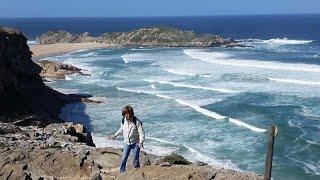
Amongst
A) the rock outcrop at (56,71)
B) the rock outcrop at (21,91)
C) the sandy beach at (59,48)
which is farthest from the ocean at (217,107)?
the sandy beach at (59,48)

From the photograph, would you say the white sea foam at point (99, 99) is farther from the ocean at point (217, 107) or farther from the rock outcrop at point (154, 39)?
the rock outcrop at point (154, 39)

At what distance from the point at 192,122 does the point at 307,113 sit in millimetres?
6998

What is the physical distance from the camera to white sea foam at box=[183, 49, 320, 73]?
Result: 6073 cm

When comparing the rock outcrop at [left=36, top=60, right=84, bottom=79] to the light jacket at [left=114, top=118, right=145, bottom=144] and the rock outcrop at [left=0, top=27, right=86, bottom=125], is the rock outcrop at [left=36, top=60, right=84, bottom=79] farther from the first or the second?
the light jacket at [left=114, top=118, right=145, bottom=144]

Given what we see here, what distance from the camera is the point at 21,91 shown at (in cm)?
3600

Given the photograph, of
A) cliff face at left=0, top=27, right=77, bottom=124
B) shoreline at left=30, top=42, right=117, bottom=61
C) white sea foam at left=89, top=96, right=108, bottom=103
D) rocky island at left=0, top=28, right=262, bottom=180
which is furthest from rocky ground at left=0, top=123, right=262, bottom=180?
shoreline at left=30, top=42, right=117, bottom=61

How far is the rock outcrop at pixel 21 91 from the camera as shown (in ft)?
105

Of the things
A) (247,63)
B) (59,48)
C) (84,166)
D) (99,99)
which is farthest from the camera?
(59,48)

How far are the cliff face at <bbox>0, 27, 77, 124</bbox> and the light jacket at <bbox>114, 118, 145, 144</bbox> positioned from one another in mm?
16743

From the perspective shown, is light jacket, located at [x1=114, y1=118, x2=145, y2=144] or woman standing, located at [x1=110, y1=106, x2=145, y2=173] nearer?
woman standing, located at [x1=110, y1=106, x2=145, y2=173]

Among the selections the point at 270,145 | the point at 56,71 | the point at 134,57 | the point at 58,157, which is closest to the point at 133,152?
the point at 58,157

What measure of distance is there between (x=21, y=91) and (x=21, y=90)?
0.61 m

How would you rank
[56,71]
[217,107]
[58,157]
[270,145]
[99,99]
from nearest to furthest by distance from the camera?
[270,145]
[58,157]
[217,107]
[99,99]
[56,71]

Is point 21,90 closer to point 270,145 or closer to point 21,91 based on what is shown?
point 21,91
